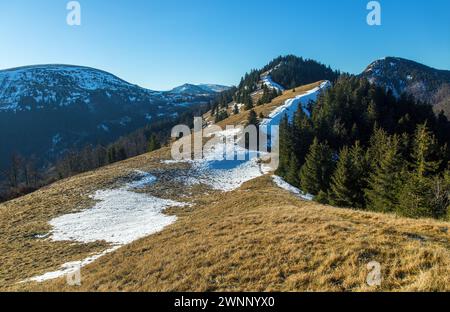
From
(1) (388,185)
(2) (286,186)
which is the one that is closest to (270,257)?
(1) (388,185)

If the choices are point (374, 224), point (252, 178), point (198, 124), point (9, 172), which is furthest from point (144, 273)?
point (198, 124)

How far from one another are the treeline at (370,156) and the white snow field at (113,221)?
1817 cm

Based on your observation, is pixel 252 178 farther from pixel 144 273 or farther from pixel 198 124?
pixel 198 124

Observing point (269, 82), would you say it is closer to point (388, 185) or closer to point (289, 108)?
point (289, 108)

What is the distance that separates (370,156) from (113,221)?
98.4ft

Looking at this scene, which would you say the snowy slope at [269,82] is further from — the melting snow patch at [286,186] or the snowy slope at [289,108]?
the melting snow patch at [286,186]

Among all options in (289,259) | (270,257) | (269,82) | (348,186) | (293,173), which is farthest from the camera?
(269,82)

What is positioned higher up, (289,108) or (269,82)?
(269,82)

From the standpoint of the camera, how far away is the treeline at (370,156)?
76.4 ft

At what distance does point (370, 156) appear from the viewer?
3447 cm

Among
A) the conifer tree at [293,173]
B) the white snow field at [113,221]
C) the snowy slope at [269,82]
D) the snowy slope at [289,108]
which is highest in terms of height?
the snowy slope at [269,82]

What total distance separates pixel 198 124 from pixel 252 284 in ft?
362

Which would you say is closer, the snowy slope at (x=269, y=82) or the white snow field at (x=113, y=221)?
the white snow field at (x=113, y=221)

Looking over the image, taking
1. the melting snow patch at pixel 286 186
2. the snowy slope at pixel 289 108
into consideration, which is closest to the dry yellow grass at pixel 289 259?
the melting snow patch at pixel 286 186
